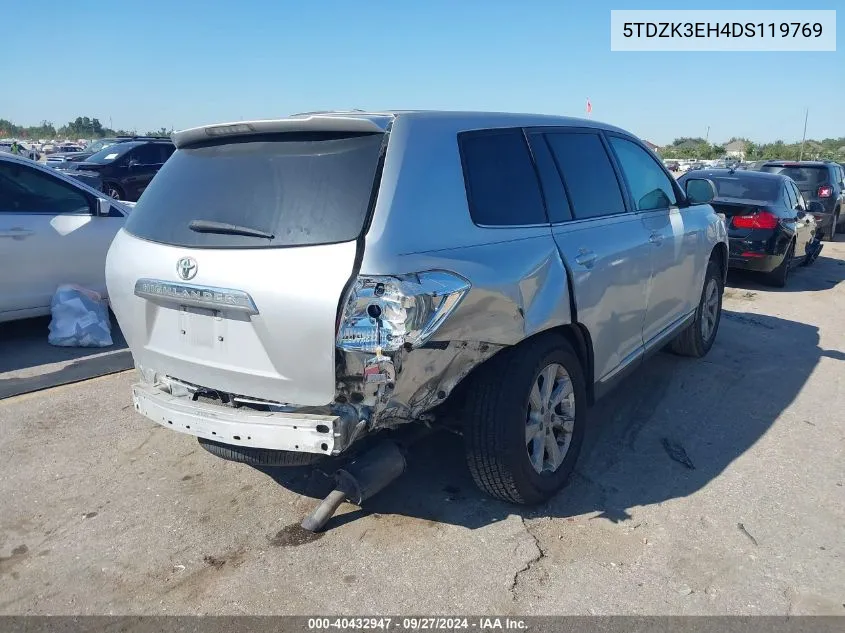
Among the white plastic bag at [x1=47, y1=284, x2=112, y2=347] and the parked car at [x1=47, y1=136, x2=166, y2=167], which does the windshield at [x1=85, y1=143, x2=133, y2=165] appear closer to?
the parked car at [x1=47, y1=136, x2=166, y2=167]

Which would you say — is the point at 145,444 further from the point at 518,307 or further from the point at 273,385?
the point at 518,307

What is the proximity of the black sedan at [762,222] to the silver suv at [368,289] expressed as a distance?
6.31 meters

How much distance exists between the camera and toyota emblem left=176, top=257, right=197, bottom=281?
307 cm

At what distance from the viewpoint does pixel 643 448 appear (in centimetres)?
439

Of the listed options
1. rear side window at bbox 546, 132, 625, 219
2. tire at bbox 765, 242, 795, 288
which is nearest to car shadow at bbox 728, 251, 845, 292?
tire at bbox 765, 242, 795, 288

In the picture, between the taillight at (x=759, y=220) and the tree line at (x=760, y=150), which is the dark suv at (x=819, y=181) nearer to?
the taillight at (x=759, y=220)

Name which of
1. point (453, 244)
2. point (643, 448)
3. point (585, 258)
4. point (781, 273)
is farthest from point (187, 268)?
point (781, 273)

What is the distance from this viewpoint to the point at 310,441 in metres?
2.84

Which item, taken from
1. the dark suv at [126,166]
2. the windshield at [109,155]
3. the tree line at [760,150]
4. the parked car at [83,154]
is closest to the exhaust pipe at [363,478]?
the dark suv at [126,166]

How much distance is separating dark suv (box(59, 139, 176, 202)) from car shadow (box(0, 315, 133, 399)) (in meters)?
10.1

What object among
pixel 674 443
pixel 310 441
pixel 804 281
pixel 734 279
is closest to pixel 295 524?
pixel 310 441

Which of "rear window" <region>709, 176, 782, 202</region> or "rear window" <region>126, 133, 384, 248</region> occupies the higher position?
"rear window" <region>126, 133, 384, 248</region>

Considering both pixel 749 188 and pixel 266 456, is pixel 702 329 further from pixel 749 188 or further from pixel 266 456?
pixel 749 188

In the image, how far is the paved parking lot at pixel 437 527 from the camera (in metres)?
2.96
